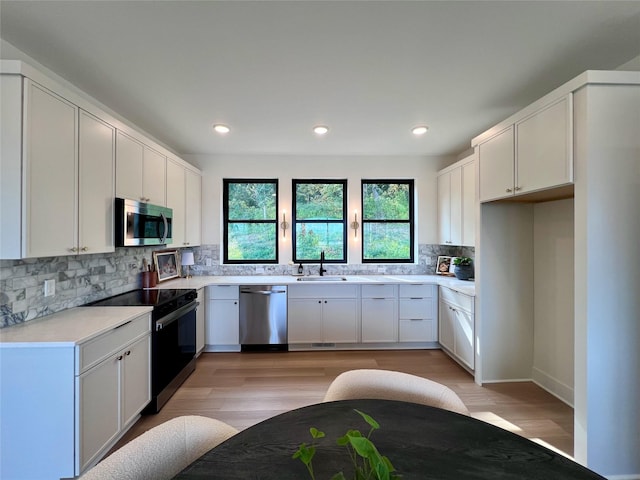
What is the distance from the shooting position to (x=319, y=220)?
4242 millimetres

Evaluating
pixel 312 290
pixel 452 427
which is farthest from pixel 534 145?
pixel 312 290

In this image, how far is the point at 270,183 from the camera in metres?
4.21

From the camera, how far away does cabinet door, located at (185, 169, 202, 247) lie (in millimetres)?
3670

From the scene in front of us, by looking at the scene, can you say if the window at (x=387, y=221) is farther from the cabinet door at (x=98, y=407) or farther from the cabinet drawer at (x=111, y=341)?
the cabinet door at (x=98, y=407)

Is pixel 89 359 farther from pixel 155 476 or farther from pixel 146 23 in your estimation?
pixel 146 23

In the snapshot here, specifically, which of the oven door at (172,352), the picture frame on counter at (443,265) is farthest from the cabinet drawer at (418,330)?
the oven door at (172,352)

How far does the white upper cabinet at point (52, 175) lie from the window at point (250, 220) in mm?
1985

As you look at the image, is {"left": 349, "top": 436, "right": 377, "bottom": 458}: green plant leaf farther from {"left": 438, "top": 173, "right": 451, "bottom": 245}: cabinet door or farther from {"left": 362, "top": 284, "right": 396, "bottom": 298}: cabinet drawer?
{"left": 438, "top": 173, "right": 451, "bottom": 245}: cabinet door

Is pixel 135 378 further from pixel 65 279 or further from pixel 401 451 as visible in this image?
pixel 401 451

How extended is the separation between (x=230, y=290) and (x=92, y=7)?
2.77 m

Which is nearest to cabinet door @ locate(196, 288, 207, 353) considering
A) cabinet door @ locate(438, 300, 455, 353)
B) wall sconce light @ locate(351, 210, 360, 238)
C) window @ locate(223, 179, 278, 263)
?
window @ locate(223, 179, 278, 263)

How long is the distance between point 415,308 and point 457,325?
0.55 m

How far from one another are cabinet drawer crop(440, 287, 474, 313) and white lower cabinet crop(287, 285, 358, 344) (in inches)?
42.7

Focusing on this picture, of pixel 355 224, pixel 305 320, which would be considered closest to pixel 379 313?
pixel 305 320
